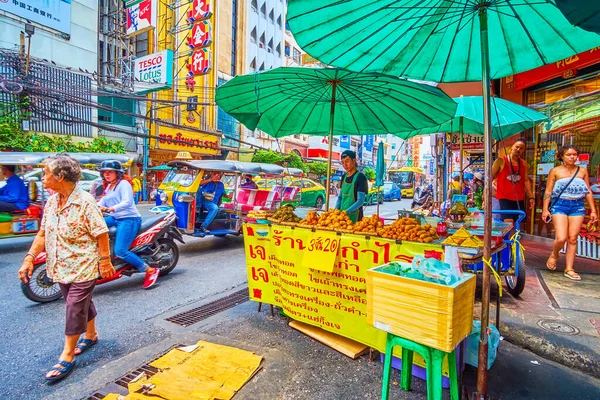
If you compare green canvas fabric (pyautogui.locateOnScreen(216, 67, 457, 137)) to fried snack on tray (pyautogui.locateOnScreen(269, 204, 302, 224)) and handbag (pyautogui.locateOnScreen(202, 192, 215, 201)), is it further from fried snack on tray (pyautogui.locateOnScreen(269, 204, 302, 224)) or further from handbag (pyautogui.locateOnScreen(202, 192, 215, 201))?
handbag (pyautogui.locateOnScreen(202, 192, 215, 201))

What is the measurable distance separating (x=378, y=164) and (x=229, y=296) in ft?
10.1

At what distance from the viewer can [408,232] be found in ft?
9.97

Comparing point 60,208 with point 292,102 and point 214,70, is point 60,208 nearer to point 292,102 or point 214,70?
point 292,102

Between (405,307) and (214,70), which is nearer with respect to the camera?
(405,307)

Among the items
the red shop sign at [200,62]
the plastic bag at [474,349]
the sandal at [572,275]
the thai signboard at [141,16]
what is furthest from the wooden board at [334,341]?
the red shop sign at [200,62]

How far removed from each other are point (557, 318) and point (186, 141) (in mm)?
23171

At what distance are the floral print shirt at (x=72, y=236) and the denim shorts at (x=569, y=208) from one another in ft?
18.7

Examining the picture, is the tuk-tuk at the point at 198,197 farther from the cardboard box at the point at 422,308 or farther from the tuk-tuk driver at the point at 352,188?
the cardboard box at the point at 422,308

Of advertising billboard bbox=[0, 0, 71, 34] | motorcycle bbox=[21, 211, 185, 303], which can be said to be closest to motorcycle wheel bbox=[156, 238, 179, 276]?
motorcycle bbox=[21, 211, 185, 303]

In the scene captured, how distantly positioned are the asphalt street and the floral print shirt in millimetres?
806

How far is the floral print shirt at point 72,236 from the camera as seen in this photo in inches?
117

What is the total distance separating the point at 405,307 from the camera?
2.15m

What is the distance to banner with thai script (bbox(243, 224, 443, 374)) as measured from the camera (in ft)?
10.0

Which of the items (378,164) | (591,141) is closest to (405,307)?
(378,164)
